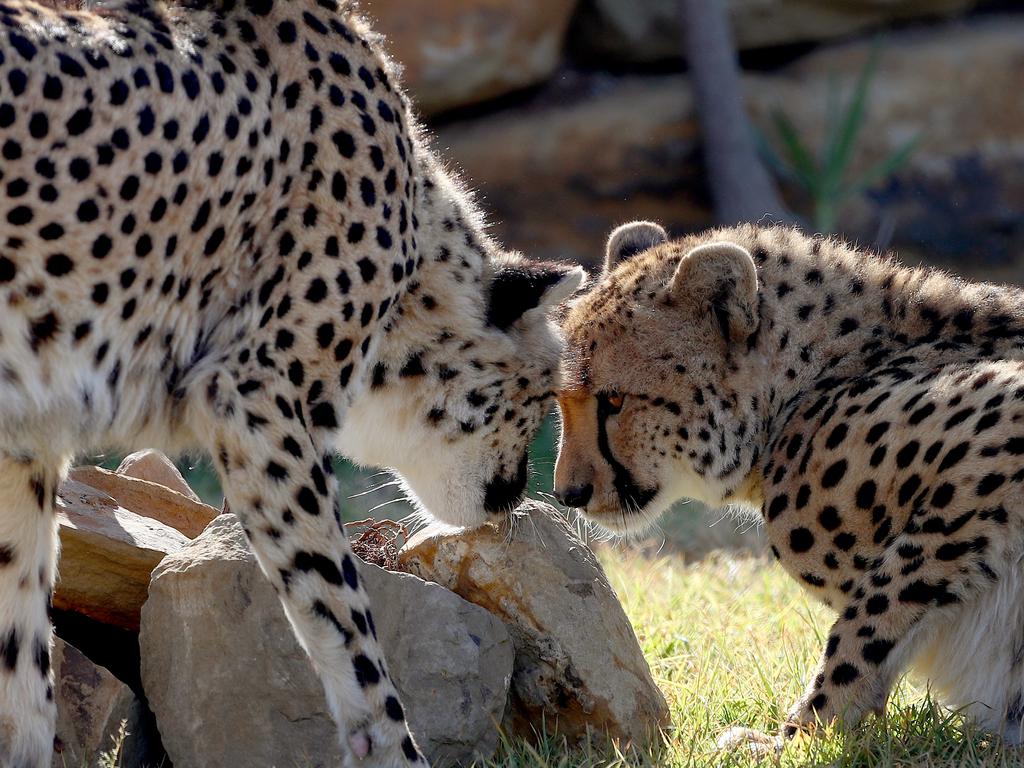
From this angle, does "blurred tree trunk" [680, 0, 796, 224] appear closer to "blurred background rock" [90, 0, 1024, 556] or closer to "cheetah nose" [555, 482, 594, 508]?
"blurred background rock" [90, 0, 1024, 556]

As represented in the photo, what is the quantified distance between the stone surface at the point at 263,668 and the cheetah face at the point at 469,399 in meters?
0.41

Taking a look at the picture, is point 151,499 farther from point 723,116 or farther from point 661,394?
point 723,116

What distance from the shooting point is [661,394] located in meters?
3.91

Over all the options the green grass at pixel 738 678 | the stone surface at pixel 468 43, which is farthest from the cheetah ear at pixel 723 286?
the stone surface at pixel 468 43

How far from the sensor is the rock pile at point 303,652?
3.38 metres

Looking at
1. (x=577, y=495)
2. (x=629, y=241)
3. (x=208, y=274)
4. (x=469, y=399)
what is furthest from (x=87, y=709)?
(x=629, y=241)

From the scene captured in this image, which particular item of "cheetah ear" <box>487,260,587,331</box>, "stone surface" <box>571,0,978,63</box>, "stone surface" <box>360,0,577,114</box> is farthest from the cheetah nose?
"stone surface" <box>571,0,978,63</box>

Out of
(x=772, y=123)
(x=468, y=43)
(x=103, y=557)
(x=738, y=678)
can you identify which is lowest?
(x=738, y=678)

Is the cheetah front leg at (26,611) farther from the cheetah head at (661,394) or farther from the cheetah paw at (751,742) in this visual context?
the cheetah paw at (751,742)

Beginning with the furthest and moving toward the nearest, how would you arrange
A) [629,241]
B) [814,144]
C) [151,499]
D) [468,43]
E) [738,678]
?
[814,144], [468,43], [629,241], [151,499], [738,678]

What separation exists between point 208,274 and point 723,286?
4.56ft

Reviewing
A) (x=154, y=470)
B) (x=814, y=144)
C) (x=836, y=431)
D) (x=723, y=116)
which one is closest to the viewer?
(x=836, y=431)

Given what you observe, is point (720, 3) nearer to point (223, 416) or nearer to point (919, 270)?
point (919, 270)

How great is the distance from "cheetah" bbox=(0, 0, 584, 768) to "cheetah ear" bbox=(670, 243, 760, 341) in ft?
2.59
